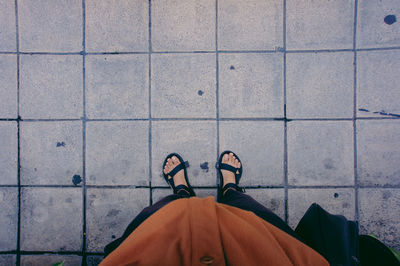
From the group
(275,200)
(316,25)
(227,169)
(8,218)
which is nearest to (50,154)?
(8,218)

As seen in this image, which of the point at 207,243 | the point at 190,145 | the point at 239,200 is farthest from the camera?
the point at 190,145

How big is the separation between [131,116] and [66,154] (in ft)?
2.42

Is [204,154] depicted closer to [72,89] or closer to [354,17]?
[72,89]

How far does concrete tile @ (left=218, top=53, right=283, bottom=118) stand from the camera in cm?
215

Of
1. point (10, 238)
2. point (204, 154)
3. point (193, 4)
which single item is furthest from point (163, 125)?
point (10, 238)

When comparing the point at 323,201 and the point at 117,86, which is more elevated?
Answer: the point at 117,86

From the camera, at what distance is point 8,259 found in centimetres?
222

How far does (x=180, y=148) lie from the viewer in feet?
7.14

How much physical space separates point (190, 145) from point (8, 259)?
211 centimetres

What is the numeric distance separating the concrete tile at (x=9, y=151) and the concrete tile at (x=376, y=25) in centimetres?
343

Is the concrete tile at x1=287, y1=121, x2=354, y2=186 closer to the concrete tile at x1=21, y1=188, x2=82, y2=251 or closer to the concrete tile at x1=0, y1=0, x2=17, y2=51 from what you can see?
the concrete tile at x1=21, y1=188, x2=82, y2=251

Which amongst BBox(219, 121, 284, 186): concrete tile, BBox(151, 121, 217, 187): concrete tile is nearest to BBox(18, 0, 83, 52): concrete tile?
BBox(151, 121, 217, 187): concrete tile

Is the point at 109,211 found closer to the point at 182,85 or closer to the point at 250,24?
the point at 182,85

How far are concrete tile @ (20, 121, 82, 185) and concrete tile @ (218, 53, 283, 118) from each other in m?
1.49
